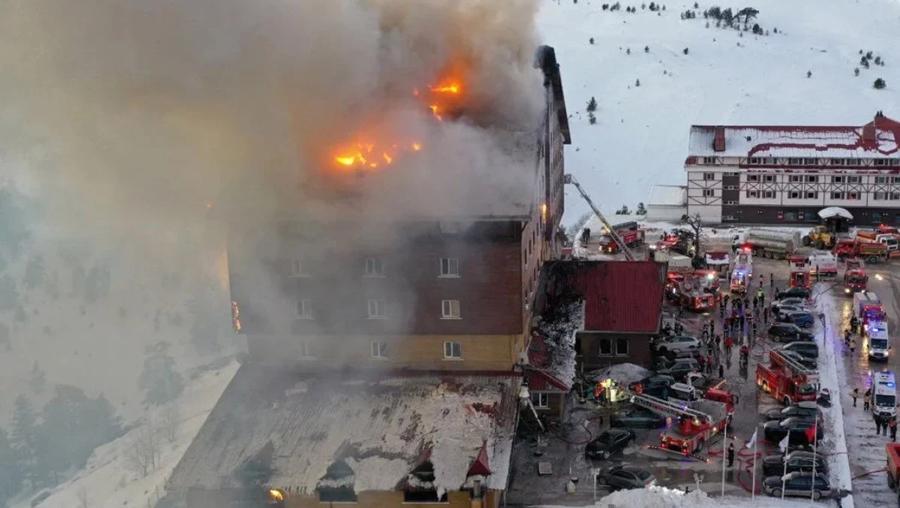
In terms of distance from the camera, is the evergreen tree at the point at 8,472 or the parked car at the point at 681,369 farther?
the evergreen tree at the point at 8,472

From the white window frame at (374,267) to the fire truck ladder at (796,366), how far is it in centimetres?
1186

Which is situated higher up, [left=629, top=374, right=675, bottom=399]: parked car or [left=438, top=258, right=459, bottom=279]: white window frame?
[left=438, top=258, right=459, bottom=279]: white window frame

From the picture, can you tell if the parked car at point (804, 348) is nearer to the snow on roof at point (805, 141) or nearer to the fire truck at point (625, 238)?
the fire truck at point (625, 238)

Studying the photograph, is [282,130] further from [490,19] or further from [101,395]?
[101,395]

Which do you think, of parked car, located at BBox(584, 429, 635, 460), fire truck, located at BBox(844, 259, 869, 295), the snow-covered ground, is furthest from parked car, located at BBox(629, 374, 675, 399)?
the snow-covered ground

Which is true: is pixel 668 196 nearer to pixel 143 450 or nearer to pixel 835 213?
pixel 835 213

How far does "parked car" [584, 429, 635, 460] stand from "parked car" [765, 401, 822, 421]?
163 inches

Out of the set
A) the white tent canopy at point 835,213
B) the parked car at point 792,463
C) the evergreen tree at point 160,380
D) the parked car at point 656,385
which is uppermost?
the white tent canopy at point 835,213

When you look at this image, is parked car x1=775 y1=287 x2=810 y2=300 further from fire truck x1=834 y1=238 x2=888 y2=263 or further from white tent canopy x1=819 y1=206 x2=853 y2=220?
white tent canopy x1=819 y1=206 x2=853 y2=220

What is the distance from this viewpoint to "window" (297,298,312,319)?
26.6 metres

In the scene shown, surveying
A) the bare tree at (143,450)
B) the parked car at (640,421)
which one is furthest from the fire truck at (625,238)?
the bare tree at (143,450)

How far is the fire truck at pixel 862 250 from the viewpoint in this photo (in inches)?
1709

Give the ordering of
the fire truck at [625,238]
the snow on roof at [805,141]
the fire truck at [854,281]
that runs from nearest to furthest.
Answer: the fire truck at [854,281] → the fire truck at [625,238] → the snow on roof at [805,141]

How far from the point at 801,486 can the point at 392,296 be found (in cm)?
1113
